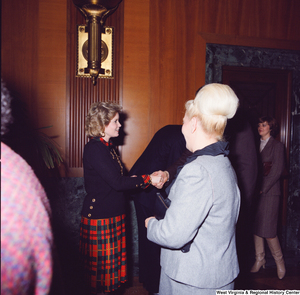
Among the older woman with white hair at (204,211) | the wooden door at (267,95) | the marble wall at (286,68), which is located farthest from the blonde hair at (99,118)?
the wooden door at (267,95)

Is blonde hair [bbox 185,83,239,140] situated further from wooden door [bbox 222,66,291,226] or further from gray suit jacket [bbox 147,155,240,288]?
wooden door [bbox 222,66,291,226]

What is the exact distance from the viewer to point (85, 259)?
2.12m

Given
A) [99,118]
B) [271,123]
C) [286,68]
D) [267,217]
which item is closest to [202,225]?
[99,118]

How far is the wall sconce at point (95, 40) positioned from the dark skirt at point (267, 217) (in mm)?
2223

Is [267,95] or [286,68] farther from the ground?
[286,68]

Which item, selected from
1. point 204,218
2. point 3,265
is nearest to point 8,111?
point 3,265

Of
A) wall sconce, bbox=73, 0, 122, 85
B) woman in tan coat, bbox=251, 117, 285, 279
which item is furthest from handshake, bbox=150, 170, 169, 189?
woman in tan coat, bbox=251, 117, 285, 279

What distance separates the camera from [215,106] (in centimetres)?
112

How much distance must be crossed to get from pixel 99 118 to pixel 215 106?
1.35 m

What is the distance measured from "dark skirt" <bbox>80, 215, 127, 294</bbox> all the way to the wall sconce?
1474 millimetres

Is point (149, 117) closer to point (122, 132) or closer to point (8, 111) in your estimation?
point (122, 132)

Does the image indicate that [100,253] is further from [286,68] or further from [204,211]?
[286,68]

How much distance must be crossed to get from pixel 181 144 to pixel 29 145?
1188 millimetres

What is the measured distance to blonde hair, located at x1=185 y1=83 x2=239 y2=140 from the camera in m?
1.11
